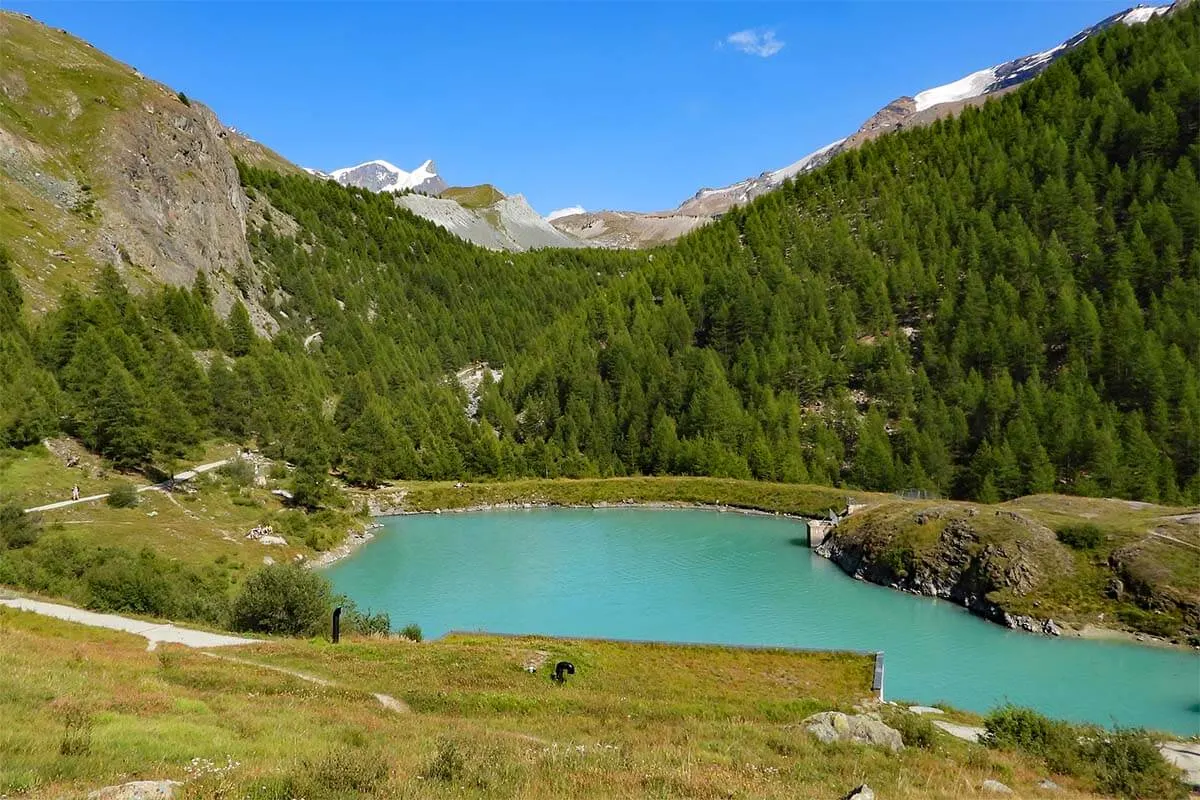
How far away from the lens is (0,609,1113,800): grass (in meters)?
9.71

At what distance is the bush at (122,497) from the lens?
5217 centimetres

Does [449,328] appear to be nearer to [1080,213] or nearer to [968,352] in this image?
[968,352]

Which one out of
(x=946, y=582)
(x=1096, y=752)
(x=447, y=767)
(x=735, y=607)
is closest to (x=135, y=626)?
(x=447, y=767)

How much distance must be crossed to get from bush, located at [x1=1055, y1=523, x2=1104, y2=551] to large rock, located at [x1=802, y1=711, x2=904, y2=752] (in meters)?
38.0

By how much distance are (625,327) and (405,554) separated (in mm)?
79496

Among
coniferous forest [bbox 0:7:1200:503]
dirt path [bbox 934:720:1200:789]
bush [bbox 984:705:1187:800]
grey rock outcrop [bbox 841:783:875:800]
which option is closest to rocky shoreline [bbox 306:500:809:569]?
coniferous forest [bbox 0:7:1200:503]

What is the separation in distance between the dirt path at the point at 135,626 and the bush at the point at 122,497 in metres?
24.6

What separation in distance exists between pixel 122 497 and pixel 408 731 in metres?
49.9

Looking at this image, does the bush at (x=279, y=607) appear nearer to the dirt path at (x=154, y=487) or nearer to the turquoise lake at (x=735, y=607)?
the turquoise lake at (x=735, y=607)

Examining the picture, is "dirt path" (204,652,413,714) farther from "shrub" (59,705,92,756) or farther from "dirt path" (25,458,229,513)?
"dirt path" (25,458,229,513)

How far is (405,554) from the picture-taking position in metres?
64.2

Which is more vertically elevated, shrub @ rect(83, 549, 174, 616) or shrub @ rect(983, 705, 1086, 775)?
shrub @ rect(83, 549, 174, 616)

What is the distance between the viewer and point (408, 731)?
607 inches

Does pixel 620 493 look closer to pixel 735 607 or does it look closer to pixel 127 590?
pixel 735 607
